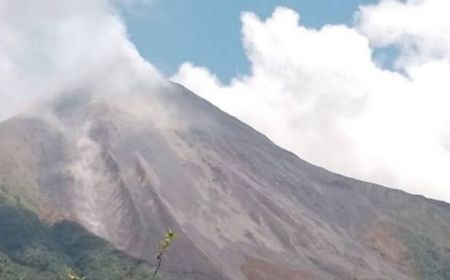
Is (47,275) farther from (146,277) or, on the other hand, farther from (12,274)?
(146,277)

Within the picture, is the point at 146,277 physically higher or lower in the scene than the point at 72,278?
higher

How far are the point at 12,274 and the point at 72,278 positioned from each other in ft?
430

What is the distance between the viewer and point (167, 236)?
6669 cm

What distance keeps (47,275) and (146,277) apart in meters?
22.4

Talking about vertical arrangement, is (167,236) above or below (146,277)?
below

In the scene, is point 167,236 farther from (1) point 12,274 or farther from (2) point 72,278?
(1) point 12,274

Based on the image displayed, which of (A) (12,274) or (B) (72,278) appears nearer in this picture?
(B) (72,278)

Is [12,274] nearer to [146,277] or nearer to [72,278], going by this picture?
[146,277]

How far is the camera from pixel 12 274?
188 metres

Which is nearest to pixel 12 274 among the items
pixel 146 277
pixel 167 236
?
pixel 146 277

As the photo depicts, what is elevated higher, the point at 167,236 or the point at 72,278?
the point at 167,236

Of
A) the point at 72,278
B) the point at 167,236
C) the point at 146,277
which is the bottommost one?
the point at 72,278

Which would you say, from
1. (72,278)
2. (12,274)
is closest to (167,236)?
(72,278)

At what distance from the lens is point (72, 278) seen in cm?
6353
